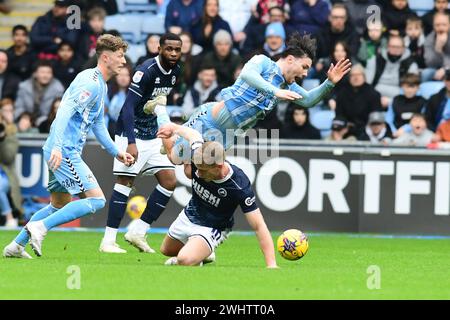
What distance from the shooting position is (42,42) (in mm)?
20156

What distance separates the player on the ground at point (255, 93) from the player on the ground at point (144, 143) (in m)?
0.44

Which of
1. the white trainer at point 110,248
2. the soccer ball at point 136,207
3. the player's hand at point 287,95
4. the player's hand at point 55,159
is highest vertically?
the player's hand at point 287,95

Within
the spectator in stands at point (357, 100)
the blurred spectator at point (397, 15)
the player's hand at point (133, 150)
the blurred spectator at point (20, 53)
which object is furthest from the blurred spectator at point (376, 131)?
the player's hand at point (133, 150)

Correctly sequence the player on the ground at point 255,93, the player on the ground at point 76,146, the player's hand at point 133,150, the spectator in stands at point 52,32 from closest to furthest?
the player on the ground at point 76,146, the player on the ground at point 255,93, the player's hand at point 133,150, the spectator in stands at point 52,32

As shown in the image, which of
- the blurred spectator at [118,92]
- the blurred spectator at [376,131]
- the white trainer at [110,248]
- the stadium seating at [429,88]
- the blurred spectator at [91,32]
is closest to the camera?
the white trainer at [110,248]

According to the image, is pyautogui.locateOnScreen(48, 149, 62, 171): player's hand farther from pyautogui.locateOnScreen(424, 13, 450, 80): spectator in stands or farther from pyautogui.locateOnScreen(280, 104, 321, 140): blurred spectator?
pyautogui.locateOnScreen(424, 13, 450, 80): spectator in stands

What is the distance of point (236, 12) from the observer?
20.5m

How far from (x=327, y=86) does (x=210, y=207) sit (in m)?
2.26

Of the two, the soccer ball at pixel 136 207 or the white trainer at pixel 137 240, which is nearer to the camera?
the white trainer at pixel 137 240

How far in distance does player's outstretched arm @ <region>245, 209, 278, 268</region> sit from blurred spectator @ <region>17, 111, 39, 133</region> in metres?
8.55

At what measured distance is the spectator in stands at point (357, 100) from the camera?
1866 centimetres

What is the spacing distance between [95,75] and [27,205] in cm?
649

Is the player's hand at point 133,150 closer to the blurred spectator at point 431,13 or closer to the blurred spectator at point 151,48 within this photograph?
the blurred spectator at point 151,48

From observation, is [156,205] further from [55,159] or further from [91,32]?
[91,32]
